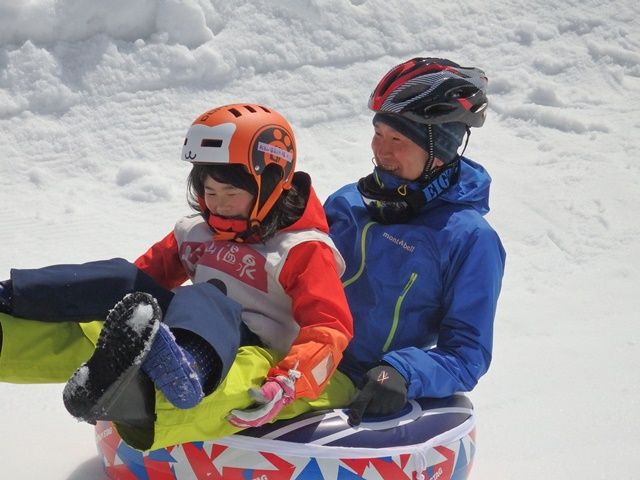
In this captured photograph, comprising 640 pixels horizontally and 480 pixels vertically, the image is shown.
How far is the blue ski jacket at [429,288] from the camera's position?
323 centimetres

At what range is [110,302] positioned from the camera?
285 cm

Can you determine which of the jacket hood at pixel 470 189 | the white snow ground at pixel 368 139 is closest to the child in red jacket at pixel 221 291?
the jacket hood at pixel 470 189

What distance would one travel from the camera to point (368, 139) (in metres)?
7.84

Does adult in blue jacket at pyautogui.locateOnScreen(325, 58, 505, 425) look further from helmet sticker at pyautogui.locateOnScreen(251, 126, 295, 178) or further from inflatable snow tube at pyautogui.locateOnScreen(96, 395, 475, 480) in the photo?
helmet sticker at pyautogui.locateOnScreen(251, 126, 295, 178)

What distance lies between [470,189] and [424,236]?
0.31 m

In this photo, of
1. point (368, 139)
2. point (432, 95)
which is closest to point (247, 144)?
point (432, 95)

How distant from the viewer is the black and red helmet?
3451 millimetres

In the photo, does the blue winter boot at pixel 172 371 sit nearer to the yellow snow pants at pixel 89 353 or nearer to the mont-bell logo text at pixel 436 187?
the yellow snow pants at pixel 89 353

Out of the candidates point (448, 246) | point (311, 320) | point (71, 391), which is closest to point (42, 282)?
point (71, 391)

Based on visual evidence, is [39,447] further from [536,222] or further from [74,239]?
[536,222]

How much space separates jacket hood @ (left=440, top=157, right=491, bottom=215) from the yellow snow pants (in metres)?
1.06

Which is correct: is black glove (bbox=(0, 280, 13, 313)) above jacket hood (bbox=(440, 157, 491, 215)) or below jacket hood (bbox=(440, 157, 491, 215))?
below

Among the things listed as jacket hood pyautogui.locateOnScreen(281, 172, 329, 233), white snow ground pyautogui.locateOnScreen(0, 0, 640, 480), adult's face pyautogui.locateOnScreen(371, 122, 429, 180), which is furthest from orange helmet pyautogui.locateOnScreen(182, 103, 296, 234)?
white snow ground pyautogui.locateOnScreen(0, 0, 640, 480)

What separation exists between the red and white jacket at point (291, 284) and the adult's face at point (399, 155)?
0.36 m
